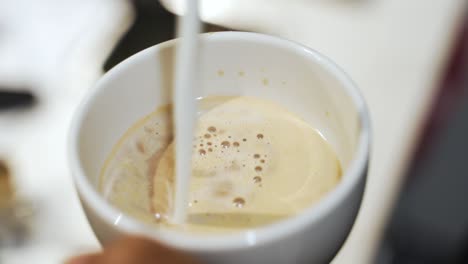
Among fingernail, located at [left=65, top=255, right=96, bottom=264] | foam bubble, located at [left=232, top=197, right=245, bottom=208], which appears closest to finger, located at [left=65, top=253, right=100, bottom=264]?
fingernail, located at [left=65, top=255, right=96, bottom=264]

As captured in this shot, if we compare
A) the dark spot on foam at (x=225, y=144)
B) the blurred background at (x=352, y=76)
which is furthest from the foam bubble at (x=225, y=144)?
the blurred background at (x=352, y=76)

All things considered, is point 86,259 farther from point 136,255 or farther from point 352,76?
point 352,76

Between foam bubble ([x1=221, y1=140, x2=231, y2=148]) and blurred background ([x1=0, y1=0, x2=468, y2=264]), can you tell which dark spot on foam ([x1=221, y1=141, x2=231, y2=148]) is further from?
blurred background ([x1=0, y1=0, x2=468, y2=264])

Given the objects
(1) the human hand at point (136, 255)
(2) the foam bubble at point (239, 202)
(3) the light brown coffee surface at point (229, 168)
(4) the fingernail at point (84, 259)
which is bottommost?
(4) the fingernail at point (84, 259)

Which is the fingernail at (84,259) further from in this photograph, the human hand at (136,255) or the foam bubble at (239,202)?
the foam bubble at (239,202)

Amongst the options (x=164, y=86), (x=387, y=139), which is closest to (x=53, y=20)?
(x=164, y=86)

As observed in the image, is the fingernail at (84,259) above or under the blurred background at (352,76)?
under

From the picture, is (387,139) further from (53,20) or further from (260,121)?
(53,20)
